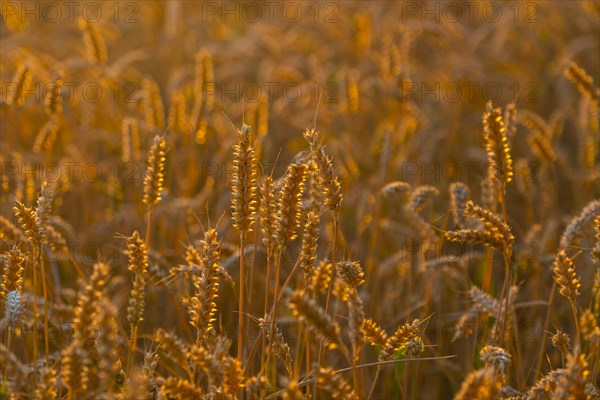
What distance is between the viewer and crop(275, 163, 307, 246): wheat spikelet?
151cm

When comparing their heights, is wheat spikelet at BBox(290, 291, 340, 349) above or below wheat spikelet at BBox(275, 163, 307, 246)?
below

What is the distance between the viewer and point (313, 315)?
4.25 feet

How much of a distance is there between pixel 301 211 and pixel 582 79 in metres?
1.18

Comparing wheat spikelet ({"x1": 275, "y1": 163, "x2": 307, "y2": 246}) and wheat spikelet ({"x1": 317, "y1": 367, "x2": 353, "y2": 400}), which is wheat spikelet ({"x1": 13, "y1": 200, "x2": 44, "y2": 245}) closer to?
wheat spikelet ({"x1": 275, "y1": 163, "x2": 307, "y2": 246})

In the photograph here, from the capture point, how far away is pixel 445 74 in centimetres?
458

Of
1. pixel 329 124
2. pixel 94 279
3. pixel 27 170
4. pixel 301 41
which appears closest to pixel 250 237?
pixel 27 170

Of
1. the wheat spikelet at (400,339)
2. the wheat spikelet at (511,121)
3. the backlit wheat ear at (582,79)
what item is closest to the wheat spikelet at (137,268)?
the wheat spikelet at (400,339)

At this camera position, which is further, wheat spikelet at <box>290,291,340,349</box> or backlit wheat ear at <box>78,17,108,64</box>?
backlit wheat ear at <box>78,17,108,64</box>

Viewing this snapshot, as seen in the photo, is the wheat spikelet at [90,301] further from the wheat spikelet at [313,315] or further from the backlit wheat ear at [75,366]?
the wheat spikelet at [313,315]

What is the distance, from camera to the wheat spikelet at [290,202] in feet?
4.96

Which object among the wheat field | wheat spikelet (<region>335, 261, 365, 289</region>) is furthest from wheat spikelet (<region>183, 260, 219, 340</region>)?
wheat spikelet (<region>335, 261, 365, 289</region>)

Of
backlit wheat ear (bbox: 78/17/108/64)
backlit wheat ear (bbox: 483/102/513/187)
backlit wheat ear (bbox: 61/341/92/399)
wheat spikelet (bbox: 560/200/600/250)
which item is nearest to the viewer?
backlit wheat ear (bbox: 61/341/92/399)

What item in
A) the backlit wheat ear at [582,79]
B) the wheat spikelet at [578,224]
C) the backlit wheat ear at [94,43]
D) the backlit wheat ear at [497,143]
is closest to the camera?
the backlit wheat ear at [497,143]

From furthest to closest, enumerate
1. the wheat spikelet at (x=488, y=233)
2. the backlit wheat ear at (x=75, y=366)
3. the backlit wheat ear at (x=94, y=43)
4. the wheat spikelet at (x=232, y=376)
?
the backlit wheat ear at (x=94, y=43), the wheat spikelet at (x=488, y=233), the wheat spikelet at (x=232, y=376), the backlit wheat ear at (x=75, y=366)
